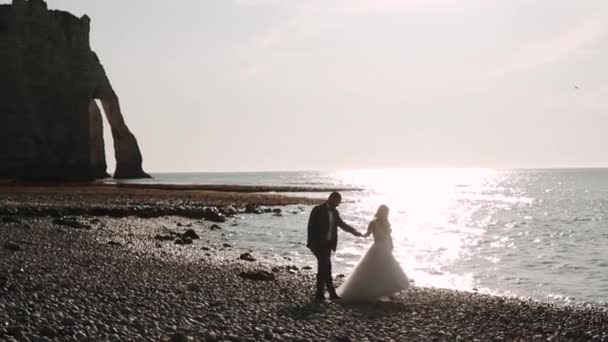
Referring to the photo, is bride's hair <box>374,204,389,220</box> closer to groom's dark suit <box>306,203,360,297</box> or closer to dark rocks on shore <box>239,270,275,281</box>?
groom's dark suit <box>306,203,360,297</box>

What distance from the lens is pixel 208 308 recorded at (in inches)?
508

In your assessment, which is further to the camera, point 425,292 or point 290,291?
point 425,292

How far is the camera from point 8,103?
75.8 metres

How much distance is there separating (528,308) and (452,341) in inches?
220

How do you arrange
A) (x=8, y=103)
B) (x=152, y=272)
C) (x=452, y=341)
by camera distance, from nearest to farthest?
(x=452, y=341) → (x=152, y=272) → (x=8, y=103)

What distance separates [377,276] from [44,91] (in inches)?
3039

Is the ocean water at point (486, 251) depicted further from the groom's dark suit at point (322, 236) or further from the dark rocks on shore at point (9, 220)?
the dark rocks on shore at point (9, 220)

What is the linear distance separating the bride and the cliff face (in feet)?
223

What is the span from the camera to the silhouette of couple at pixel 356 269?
1509cm

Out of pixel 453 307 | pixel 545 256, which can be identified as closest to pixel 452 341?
pixel 453 307

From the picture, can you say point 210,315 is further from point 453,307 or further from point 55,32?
point 55,32

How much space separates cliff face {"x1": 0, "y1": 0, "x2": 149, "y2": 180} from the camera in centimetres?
7500

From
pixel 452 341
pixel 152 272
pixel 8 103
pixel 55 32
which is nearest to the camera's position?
pixel 452 341

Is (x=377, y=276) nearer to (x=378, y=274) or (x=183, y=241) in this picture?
(x=378, y=274)
